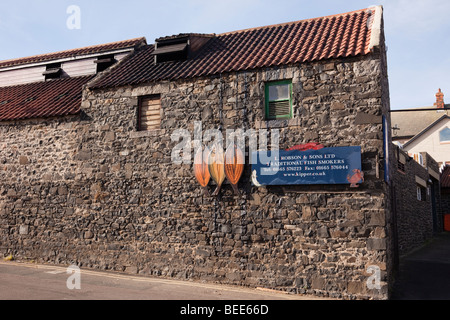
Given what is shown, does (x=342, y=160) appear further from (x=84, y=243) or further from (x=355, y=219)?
(x=84, y=243)

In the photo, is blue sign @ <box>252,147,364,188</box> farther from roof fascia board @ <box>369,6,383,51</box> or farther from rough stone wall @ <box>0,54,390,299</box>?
roof fascia board @ <box>369,6,383,51</box>

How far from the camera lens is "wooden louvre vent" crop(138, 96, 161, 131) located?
1151 cm

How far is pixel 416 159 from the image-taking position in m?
19.0

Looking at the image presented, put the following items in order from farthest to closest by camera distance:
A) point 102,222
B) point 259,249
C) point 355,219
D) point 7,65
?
1. point 7,65
2. point 102,222
3. point 259,249
4. point 355,219

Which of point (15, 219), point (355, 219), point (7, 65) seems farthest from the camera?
point (7, 65)

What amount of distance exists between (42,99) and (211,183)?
7975 mm

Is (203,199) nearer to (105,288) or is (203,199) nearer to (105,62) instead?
(105,288)

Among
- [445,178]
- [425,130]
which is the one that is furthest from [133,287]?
[425,130]

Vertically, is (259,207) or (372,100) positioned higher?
(372,100)

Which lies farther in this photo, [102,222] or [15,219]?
[15,219]

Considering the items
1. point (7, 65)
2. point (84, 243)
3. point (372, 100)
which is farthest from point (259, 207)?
point (7, 65)

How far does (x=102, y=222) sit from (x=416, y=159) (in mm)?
15030

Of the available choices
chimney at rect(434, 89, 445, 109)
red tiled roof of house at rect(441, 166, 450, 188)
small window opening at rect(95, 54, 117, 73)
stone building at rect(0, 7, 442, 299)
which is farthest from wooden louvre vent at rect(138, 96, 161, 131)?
chimney at rect(434, 89, 445, 109)

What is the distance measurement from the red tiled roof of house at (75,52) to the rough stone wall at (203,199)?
15.1ft
